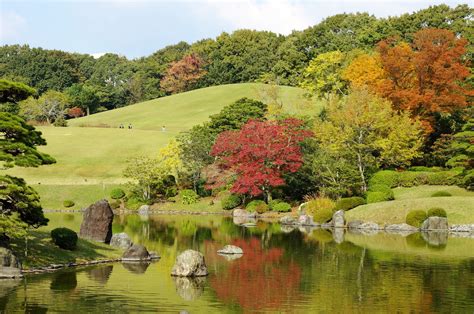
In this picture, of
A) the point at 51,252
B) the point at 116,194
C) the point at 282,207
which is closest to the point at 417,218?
the point at 282,207

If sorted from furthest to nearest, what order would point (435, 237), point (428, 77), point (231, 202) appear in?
point (428, 77) < point (231, 202) < point (435, 237)

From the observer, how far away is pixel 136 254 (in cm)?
3475

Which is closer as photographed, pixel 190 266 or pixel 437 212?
pixel 190 266

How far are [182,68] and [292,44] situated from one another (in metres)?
31.4

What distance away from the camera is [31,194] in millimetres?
28516

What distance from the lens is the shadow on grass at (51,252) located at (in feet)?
99.5

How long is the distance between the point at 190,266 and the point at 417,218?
96.0 feet

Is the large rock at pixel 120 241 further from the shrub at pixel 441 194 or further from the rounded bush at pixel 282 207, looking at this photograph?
the shrub at pixel 441 194

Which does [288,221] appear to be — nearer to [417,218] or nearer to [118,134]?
[417,218]

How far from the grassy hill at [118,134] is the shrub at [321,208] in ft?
96.9

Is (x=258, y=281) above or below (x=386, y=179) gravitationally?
below

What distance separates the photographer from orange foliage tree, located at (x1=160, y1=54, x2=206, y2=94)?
150m

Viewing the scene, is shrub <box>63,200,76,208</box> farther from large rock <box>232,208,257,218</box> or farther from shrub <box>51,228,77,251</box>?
shrub <box>51,228,77,251</box>

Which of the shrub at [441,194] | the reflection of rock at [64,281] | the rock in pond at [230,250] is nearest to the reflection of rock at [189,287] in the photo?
the reflection of rock at [64,281]
